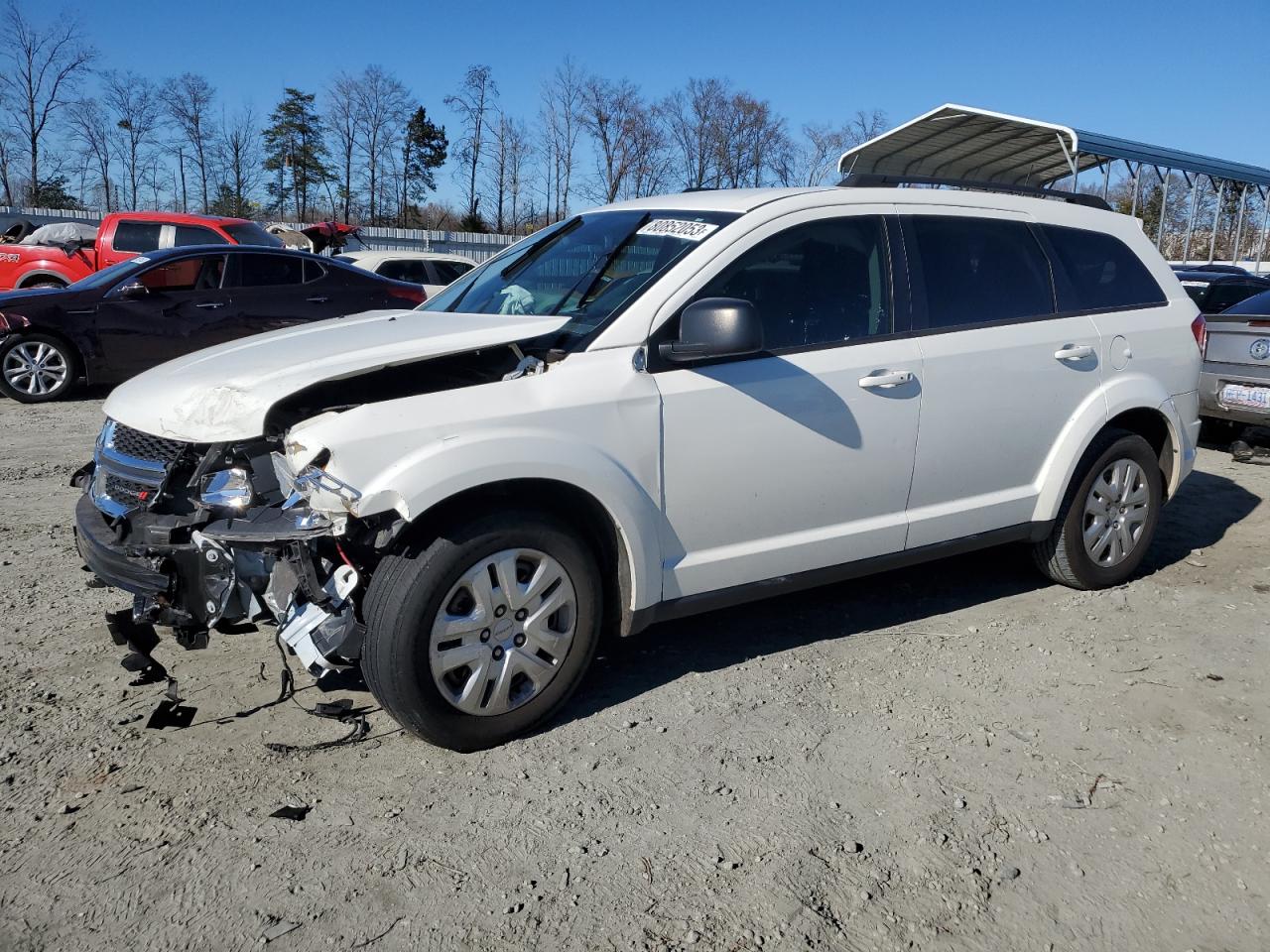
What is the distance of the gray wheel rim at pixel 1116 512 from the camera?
4902 millimetres

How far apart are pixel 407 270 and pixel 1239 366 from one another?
11.4 meters

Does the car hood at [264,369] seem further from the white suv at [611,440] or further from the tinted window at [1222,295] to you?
the tinted window at [1222,295]

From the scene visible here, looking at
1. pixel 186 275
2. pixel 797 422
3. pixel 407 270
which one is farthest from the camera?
pixel 407 270

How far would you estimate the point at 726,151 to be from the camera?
3744cm

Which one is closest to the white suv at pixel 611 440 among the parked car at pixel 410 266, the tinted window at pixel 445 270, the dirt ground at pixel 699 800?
the dirt ground at pixel 699 800

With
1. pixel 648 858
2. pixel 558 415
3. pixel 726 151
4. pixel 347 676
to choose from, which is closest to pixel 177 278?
pixel 347 676

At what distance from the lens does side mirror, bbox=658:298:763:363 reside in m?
3.44

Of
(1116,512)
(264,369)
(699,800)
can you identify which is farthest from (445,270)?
(699,800)

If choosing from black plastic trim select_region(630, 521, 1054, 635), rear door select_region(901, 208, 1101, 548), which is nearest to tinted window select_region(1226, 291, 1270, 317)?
rear door select_region(901, 208, 1101, 548)

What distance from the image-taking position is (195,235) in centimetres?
1495

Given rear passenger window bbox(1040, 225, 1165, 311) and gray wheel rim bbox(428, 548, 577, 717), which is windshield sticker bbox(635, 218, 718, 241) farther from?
rear passenger window bbox(1040, 225, 1165, 311)

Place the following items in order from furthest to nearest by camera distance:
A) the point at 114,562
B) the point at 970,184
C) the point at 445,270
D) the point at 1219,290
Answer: the point at 445,270
the point at 1219,290
the point at 970,184
the point at 114,562

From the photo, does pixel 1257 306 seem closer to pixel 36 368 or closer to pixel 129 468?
pixel 129 468

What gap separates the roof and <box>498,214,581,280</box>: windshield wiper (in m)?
11.5
